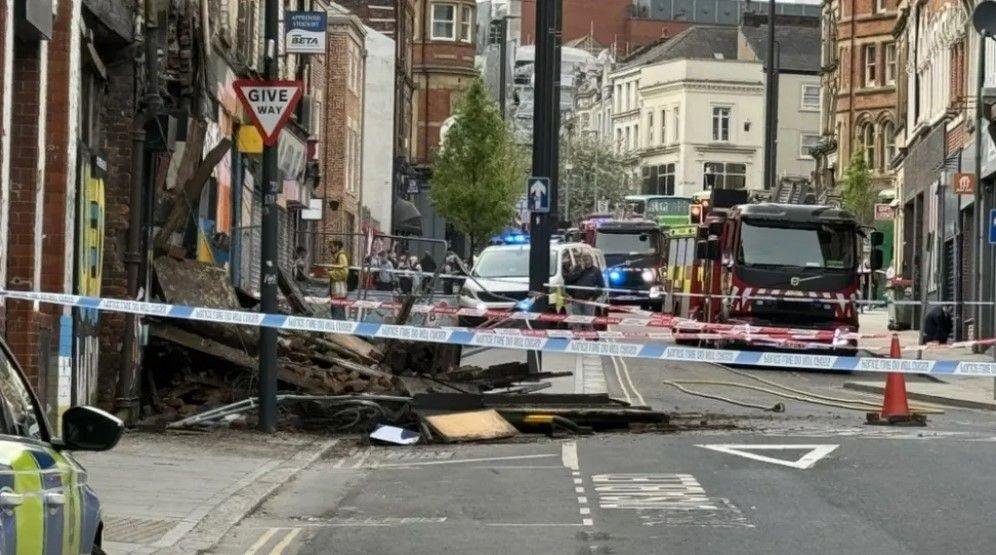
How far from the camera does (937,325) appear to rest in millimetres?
38844

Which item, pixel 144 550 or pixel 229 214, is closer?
pixel 144 550

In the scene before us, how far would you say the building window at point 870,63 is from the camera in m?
78.1

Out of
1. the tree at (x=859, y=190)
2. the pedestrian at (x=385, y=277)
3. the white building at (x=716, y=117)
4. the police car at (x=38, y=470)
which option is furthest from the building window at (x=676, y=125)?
the police car at (x=38, y=470)

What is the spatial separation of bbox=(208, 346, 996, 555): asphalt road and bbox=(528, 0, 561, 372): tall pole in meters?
9.04

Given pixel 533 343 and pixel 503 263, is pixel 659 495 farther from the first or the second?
pixel 503 263

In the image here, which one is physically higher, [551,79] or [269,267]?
[551,79]

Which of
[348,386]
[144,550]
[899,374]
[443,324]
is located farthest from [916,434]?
[443,324]

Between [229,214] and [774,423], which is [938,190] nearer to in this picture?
[229,214]

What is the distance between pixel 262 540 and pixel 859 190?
63.3 meters

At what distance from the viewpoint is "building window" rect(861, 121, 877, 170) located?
7938cm

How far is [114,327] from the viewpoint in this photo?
1930 centimetres

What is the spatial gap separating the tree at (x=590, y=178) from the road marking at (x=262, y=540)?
10621 centimetres

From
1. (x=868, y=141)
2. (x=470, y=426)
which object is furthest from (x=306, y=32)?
(x=868, y=141)

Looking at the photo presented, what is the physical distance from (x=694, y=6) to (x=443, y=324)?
450 ft
